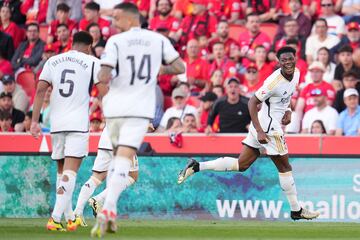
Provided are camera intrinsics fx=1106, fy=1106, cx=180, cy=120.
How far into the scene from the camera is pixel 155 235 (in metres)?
13.4

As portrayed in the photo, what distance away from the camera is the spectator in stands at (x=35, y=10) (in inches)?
972

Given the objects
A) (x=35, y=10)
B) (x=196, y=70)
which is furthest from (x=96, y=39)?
(x=35, y=10)

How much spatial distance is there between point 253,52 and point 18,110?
472 centimetres

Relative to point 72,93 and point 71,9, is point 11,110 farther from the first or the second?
point 72,93

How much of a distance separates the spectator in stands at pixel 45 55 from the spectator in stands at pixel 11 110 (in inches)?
57.3

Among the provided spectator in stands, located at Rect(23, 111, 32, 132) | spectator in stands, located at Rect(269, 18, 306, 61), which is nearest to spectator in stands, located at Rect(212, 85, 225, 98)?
spectator in stands, located at Rect(269, 18, 306, 61)

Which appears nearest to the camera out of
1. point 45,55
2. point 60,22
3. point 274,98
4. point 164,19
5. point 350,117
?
point 274,98

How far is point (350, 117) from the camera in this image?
19062 millimetres

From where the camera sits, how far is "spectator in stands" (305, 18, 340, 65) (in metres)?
20.8

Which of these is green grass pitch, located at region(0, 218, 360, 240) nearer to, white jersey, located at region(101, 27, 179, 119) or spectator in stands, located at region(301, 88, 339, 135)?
white jersey, located at region(101, 27, 179, 119)

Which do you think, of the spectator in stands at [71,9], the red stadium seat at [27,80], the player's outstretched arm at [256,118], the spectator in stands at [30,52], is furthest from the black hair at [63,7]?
the player's outstretched arm at [256,118]

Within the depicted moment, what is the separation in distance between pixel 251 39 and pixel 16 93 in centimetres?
483

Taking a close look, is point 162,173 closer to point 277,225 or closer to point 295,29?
point 277,225

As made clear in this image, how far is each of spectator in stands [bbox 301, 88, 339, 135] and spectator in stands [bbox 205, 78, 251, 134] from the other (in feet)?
3.44
